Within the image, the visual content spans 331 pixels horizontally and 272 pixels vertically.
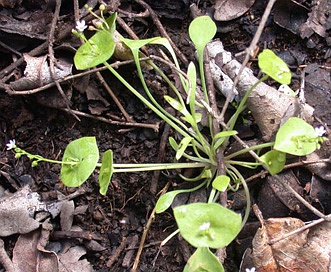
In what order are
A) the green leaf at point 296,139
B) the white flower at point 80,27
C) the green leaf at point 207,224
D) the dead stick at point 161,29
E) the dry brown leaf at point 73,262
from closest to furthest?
the green leaf at point 207,224
the green leaf at point 296,139
the white flower at point 80,27
the dry brown leaf at point 73,262
the dead stick at point 161,29

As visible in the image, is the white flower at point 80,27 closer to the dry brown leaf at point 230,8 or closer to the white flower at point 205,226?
the dry brown leaf at point 230,8

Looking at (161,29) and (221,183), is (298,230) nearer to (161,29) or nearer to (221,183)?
(221,183)

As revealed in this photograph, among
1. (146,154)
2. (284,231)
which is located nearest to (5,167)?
(146,154)

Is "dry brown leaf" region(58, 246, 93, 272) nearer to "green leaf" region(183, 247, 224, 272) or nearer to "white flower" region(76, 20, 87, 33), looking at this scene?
"green leaf" region(183, 247, 224, 272)

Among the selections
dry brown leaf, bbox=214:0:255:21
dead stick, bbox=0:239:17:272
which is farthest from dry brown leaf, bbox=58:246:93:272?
dry brown leaf, bbox=214:0:255:21

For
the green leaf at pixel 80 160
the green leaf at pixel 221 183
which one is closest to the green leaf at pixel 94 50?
the green leaf at pixel 80 160

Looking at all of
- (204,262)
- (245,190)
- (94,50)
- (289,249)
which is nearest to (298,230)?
(289,249)
